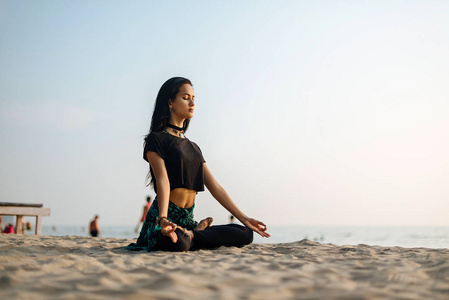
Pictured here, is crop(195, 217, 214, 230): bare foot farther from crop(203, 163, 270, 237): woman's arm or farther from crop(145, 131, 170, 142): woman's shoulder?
crop(145, 131, 170, 142): woman's shoulder

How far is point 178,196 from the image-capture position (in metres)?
4.26

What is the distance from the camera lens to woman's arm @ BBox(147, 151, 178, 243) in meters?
3.60

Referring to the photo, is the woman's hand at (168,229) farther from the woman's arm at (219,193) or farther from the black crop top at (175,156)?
the woman's arm at (219,193)

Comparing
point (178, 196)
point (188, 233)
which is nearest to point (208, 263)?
point (188, 233)

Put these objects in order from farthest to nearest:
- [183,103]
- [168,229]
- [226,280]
Result: [183,103]
[168,229]
[226,280]

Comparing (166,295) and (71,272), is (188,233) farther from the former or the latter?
(166,295)

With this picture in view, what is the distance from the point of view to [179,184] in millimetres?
4199

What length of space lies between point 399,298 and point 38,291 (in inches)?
70.5

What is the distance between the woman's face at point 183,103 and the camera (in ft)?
14.5

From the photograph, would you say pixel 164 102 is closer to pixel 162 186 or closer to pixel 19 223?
pixel 162 186

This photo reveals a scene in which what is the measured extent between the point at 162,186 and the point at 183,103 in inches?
40.9

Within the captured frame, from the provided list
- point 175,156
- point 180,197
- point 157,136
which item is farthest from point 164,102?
point 180,197

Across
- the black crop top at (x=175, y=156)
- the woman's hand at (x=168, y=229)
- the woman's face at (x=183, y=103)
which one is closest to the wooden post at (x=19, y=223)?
the black crop top at (x=175, y=156)

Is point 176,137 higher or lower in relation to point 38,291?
higher
